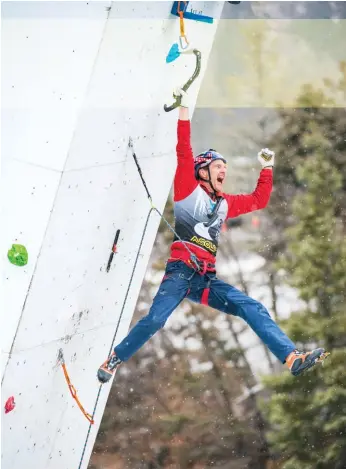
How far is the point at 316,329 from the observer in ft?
21.4

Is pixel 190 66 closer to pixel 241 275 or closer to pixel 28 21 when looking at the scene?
pixel 28 21

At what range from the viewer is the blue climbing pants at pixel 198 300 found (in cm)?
276

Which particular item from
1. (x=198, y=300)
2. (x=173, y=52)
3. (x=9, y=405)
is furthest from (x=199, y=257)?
(x=9, y=405)

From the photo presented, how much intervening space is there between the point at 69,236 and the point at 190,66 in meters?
0.86

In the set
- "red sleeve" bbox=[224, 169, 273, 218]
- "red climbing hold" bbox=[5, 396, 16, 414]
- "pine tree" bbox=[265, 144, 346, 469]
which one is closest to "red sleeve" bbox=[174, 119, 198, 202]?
"red sleeve" bbox=[224, 169, 273, 218]

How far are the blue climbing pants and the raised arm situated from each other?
0.28m

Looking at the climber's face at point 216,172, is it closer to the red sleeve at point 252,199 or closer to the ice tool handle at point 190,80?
the red sleeve at point 252,199

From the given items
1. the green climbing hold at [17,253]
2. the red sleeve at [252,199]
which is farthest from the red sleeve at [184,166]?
the green climbing hold at [17,253]

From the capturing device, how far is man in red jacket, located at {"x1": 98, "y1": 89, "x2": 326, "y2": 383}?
2789 mm

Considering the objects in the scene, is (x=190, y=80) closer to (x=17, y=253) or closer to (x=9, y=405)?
(x=17, y=253)

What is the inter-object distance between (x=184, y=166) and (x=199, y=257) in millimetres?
366

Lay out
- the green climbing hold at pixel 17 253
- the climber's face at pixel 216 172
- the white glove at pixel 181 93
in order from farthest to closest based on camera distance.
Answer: the climber's face at pixel 216 172, the white glove at pixel 181 93, the green climbing hold at pixel 17 253

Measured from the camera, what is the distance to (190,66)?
9.75 ft

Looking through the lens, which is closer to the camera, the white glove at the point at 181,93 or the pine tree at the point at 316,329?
the white glove at the point at 181,93
